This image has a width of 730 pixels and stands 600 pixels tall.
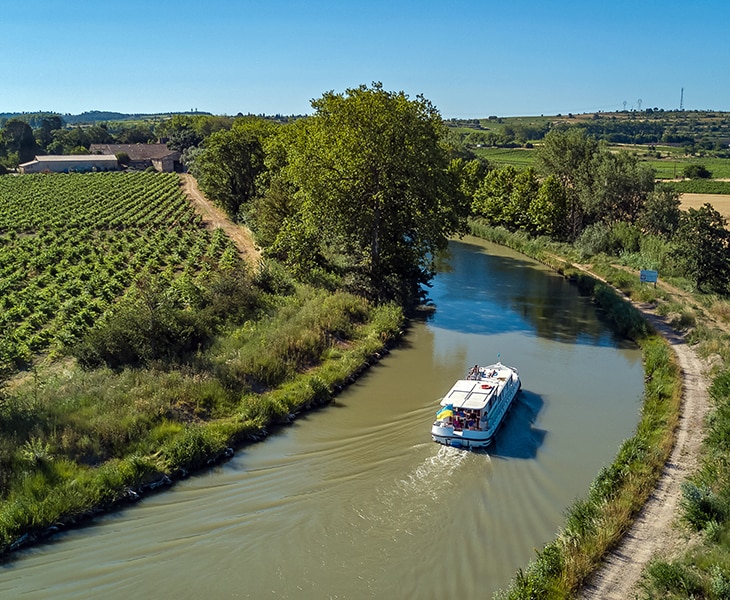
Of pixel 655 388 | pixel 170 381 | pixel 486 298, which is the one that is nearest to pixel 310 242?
pixel 486 298

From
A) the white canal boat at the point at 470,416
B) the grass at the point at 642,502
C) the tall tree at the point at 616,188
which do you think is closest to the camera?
the grass at the point at 642,502

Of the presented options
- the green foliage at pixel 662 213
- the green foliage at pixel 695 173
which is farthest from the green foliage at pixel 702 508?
the green foliage at pixel 695 173

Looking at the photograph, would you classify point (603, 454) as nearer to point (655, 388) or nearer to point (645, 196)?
point (655, 388)

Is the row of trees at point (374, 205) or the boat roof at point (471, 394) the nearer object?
the boat roof at point (471, 394)

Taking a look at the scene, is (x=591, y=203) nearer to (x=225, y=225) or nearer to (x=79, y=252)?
(x=225, y=225)

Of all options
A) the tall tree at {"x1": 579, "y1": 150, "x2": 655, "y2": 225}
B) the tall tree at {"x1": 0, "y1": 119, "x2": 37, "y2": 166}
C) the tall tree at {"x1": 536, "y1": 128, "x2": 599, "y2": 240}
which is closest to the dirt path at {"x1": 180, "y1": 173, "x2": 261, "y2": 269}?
the tall tree at {"x1": 536, "y1": 128, "x2": 599, "y2": 240}

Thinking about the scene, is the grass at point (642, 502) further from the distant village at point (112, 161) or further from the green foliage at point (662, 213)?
the distant village at point (112, 161)

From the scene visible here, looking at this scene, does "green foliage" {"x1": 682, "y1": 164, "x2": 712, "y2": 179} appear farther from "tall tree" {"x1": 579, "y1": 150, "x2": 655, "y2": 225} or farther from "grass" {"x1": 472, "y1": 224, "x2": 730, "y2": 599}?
"grass" {"x1": 472, "y1": 224, "x2": 730, "y2": 599}
